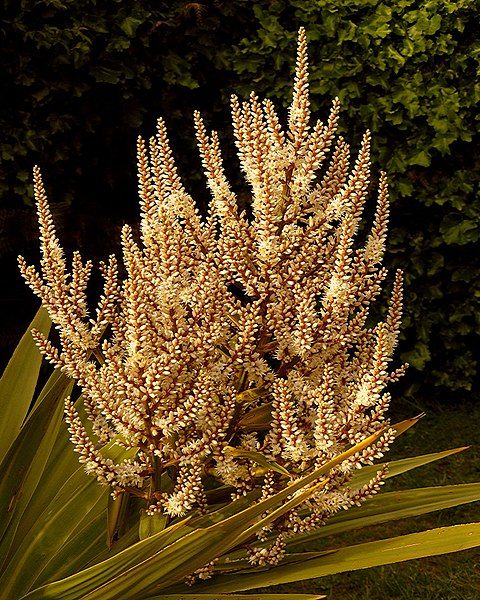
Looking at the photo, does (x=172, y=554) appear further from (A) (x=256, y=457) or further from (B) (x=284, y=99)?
(B) (x=284, y=99)

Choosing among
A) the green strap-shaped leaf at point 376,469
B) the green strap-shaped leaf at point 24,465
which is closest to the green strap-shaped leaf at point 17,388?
the green strap-shaped leaf at point 24,465

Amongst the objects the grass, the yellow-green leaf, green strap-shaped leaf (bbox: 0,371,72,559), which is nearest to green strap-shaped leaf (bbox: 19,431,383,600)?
the yellow-green leaf

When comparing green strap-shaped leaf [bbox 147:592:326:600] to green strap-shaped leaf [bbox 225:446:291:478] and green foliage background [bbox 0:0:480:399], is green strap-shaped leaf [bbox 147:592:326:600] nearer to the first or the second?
green strap-shaped leaf [bbox 225:446:291:478]

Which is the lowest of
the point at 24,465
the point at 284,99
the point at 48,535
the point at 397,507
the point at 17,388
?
the point at 397,507

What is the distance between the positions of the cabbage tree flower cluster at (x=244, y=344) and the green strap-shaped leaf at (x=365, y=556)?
6 centimetres

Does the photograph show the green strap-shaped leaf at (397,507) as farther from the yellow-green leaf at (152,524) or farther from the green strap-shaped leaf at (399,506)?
the yellow-green leaf at (152,524)

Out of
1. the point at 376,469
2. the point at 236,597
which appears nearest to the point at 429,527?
the point at 376,469

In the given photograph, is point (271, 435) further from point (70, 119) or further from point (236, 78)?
point (236, 78)

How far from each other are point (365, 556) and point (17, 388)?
122 cm

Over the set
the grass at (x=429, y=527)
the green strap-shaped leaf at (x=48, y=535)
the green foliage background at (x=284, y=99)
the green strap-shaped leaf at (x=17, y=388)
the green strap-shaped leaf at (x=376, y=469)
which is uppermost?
the green foliage background at (x=284, y=99)

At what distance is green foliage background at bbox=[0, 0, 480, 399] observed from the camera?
504 cm

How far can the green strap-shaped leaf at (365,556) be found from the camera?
1.89 metres

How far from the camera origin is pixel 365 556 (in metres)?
1.96

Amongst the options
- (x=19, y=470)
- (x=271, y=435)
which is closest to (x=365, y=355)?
(x=271, y=435)
